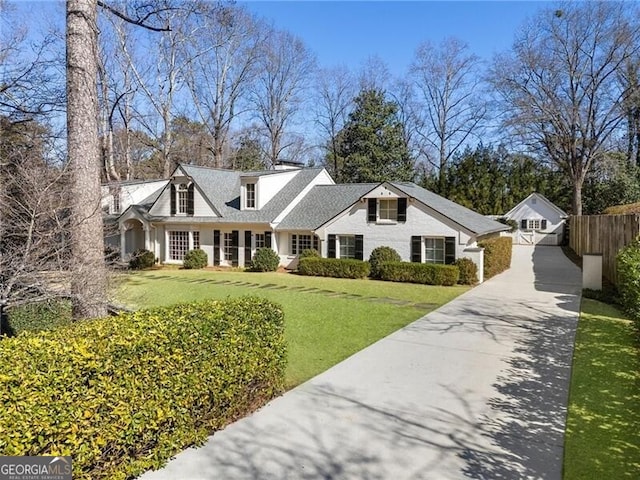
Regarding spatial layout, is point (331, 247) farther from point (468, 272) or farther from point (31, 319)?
point (31, 319)

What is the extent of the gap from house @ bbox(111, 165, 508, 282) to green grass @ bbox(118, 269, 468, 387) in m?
2.39

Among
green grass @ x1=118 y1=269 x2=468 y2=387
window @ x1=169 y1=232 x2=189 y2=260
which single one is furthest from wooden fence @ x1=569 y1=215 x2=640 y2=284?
window @ x1=169 y1=232 x2=189 y2=260

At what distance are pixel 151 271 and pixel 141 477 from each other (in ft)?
65.5

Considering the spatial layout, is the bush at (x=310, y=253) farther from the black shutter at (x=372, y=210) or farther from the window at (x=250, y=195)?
the window at (x=250, y=195)

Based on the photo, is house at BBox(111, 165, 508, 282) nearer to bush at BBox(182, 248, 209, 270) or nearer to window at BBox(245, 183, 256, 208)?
window at BBox(245, 183, 256, 208)

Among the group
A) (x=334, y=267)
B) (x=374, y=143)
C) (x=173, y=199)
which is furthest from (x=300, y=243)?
(x=374, y=143)

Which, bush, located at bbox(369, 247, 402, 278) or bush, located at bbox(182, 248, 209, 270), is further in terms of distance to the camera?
bush, located at bbox(182, 248, 209, 270)

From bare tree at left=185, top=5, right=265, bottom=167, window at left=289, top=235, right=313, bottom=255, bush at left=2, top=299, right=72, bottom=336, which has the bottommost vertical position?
bush at left=2, top=299, right=72, bottom=336

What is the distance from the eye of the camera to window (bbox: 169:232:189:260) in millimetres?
25219

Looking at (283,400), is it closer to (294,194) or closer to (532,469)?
(532,469)

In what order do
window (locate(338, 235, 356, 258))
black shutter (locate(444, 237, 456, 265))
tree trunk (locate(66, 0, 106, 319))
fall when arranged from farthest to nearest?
window (locate(338, 235, 356, 258)) < black shutter (locate(444, 237, 456, 265)) < tree trunk (locate(66, 0, 106, 319))

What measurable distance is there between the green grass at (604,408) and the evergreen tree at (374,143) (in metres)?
27.9

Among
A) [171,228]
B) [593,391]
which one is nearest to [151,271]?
[171,228]

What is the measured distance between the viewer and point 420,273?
1836 cm
